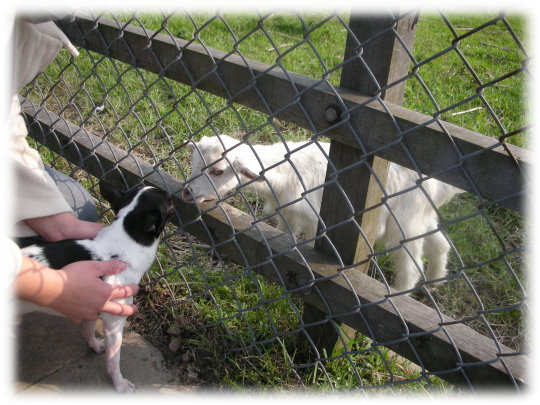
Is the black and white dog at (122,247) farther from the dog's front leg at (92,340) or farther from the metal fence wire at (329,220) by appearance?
the metal fence wire at (329,220)

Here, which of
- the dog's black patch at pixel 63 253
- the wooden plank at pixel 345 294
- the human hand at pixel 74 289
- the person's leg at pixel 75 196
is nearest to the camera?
the wooden plank at pixel 345 294

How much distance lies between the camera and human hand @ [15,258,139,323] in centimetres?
177

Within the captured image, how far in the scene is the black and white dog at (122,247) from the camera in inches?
83.4

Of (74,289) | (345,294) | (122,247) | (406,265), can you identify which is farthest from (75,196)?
(406,265)

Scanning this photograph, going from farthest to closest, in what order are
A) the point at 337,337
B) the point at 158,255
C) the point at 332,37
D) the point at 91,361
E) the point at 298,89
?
the point at 332,37, the point at 158,255, the point at 91,361, the point at 337,337, the point at 298,89

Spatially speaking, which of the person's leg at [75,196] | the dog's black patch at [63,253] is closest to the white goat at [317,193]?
the person's leg at [75,196]

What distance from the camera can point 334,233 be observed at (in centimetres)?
194

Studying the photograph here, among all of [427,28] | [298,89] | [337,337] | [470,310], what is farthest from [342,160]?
[427,28]

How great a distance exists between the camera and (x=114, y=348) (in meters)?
2.20

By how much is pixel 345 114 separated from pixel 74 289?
1266 millimetres

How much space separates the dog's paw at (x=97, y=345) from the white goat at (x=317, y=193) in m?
1.00

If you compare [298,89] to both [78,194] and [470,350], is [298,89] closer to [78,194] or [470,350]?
[470,350]

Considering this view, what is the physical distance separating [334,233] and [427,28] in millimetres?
7420

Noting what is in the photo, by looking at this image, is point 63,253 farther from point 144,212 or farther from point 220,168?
point 220,168
